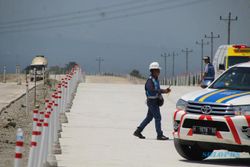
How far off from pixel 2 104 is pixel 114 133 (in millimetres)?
15751

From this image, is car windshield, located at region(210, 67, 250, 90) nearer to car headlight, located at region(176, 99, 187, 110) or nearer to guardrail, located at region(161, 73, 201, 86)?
car headlight, located at region(176, 99, 187, 110)

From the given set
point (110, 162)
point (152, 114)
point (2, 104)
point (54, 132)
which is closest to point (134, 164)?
point (110, 162)

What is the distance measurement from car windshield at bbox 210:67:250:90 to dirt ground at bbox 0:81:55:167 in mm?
3853

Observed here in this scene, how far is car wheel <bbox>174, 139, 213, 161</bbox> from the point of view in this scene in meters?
16.5

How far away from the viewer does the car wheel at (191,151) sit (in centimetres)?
1645

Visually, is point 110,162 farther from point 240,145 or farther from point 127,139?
point 127,139

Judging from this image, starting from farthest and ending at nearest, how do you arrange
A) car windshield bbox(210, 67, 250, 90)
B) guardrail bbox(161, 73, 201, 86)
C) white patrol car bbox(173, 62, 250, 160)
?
1. guardrail bbox(161, 73, 201, 86)
2. car windshield bbox(210, 67, 250, 90)
3. white patrol car bbox(173, 62, 250, 160)

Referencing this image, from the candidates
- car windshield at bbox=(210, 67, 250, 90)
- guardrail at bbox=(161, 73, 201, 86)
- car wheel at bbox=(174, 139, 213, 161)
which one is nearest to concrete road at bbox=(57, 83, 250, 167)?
car wheel at bbox=(174, 139, 213, 161)

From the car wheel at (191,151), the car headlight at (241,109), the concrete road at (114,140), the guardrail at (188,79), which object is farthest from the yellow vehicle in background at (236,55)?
the guardrail at (188,79)

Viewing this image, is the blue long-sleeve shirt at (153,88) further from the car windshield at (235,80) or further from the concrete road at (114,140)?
the car windshield at (235,80)

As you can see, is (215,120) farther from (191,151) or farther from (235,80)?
(235,80)

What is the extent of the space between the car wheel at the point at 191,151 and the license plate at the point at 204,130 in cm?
76

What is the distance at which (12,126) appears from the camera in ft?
89.1

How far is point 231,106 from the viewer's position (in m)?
15.4
